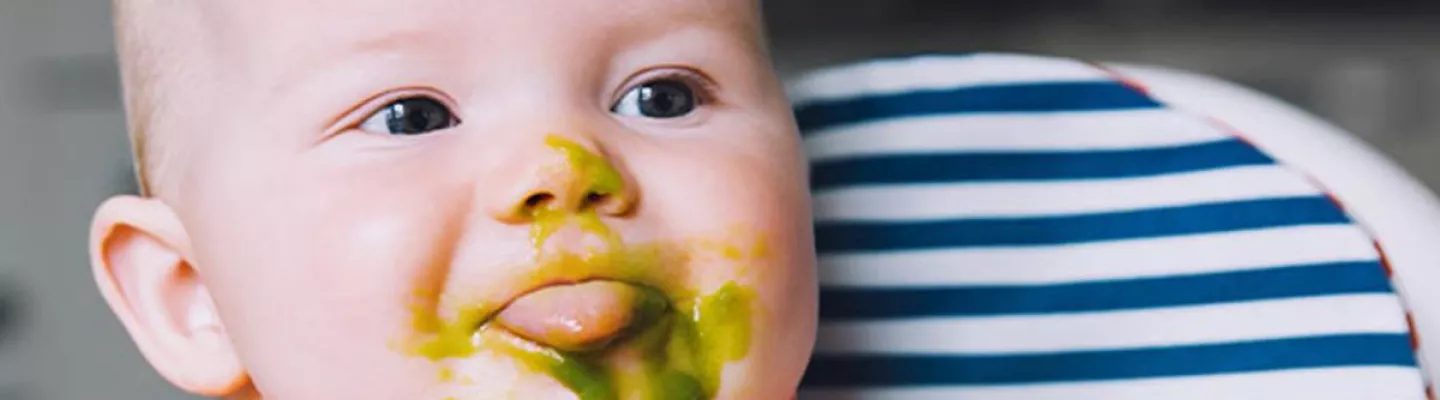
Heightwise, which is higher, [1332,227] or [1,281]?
[1332,227]

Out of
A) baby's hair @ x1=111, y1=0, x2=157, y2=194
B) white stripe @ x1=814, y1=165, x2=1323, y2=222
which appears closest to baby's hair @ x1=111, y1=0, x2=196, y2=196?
baby's hair @ x1=111, y1=0, x2=157, y2=194

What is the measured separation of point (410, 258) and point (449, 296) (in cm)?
2

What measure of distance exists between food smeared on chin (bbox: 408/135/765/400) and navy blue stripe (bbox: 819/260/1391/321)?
0.23 metres

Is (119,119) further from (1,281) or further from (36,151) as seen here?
(1,281)

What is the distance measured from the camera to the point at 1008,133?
0.82m

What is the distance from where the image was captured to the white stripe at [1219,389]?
0.75 m

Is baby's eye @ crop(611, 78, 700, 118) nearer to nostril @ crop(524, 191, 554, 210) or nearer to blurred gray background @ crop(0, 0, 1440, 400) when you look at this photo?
nostril @ crop(524, 191, 554, 210)

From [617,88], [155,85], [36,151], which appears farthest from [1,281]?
[617,88]

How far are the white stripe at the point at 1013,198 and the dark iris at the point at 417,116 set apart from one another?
0.90 feet

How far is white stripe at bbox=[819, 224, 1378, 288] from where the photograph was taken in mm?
779

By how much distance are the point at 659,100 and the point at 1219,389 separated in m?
0.32

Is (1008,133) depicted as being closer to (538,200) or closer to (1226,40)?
(538,200)

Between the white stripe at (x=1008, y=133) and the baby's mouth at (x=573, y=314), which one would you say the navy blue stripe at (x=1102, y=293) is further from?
the baby's mouth at (x=573, y=314)

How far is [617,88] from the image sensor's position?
1.98ft
